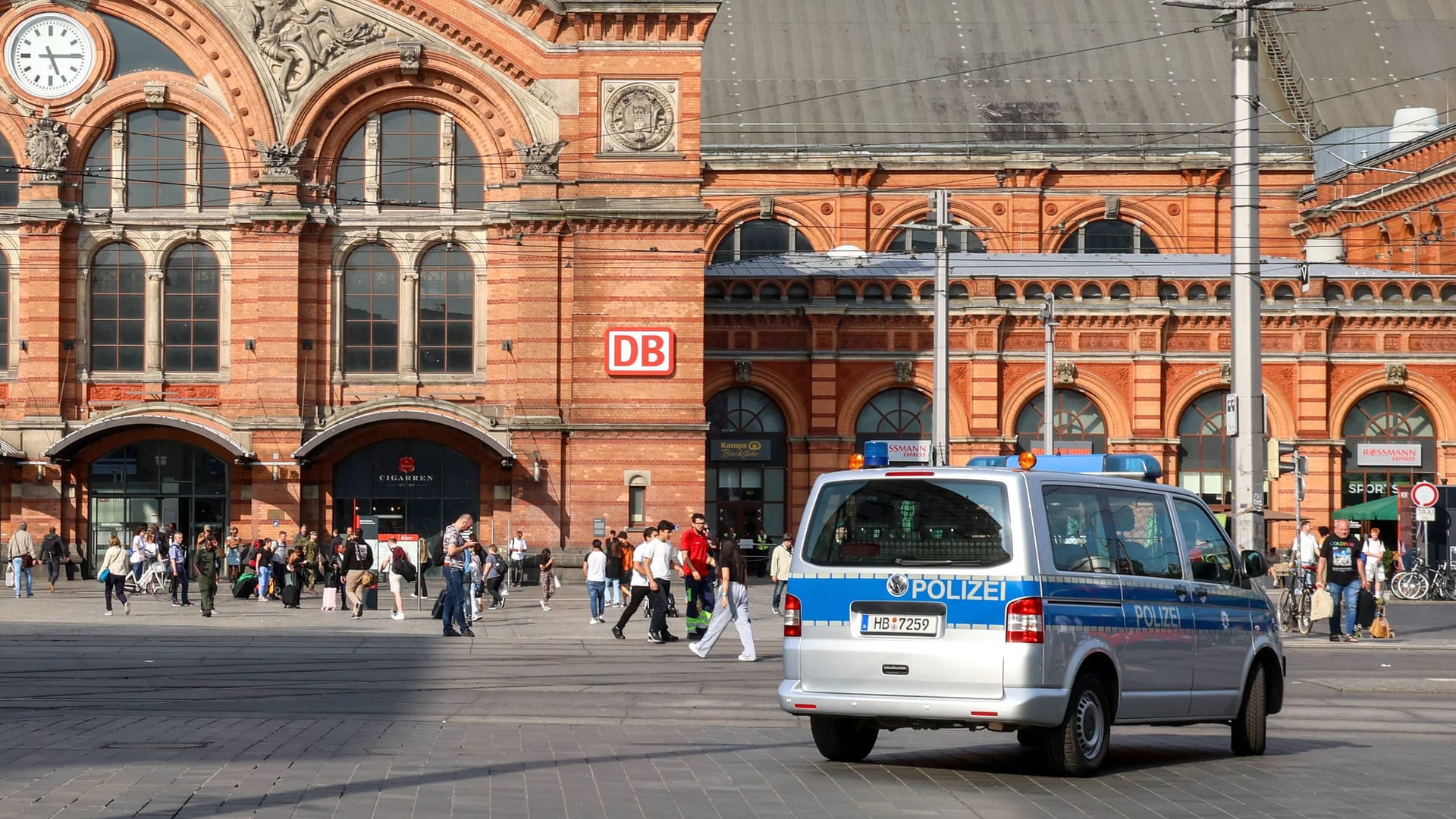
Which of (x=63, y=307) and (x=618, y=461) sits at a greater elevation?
(x=63, y=307)

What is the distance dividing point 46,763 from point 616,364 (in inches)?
1244

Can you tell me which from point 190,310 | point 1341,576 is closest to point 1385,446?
point 1341,576

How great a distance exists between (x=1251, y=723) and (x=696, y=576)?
40.6 feet

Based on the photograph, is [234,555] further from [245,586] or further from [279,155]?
[279,155]

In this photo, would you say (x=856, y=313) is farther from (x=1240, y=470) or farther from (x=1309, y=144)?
(x=1240, y=470)

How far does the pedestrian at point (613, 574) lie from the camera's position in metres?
35.7

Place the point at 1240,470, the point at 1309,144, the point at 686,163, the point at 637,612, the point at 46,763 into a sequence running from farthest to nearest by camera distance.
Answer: the point at 1309,144, the point at 686,163, the point at 637,612, the point at 1240,470, the point at 46,763

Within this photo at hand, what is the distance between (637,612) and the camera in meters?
35.1

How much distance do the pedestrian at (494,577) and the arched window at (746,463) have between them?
1370cm

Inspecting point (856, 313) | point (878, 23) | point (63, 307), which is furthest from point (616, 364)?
point (878, 23)

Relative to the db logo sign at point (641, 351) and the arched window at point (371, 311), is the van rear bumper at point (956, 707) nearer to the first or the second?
the db logo sign at point (641, 351)

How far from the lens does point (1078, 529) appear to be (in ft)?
41.1

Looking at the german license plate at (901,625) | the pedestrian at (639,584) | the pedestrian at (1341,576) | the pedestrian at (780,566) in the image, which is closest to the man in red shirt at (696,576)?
the pedestrian at (639,584)

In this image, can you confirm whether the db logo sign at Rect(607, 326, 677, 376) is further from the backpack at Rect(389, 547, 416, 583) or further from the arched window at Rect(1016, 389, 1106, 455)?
the backpack at Rect(389, 547, 416, 583)
